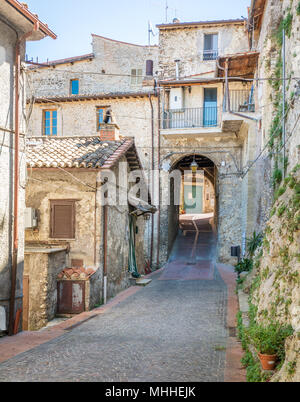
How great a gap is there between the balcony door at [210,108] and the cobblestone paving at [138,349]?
12791 mm

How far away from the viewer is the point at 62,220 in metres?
11.9

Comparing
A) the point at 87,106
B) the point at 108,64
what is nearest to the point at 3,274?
the point at 87,106

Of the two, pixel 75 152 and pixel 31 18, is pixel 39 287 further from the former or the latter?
pixel 31 18

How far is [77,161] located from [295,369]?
30.4 ft

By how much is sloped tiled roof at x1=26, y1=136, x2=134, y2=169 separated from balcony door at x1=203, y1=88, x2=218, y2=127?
820cm

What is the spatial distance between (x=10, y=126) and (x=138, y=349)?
5.72 m

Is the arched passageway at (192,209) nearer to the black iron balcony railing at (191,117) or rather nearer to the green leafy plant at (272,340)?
the black iron balcony railing at (191,117)

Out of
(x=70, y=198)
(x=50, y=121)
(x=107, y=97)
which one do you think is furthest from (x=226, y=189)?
(x=50, y=121)

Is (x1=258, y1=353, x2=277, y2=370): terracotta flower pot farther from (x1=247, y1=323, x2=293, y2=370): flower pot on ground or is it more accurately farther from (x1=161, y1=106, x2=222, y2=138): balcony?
(x1=161, y1=106, x2=222, y2=138): balcony

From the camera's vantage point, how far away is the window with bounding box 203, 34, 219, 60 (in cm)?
2410

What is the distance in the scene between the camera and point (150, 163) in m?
22.2

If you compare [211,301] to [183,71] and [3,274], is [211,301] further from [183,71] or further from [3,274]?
[183,71]

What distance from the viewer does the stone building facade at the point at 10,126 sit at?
8203mm

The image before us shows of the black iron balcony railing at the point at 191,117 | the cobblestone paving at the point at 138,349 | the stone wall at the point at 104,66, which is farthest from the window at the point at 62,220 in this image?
the stone wall at the point at 104,66
